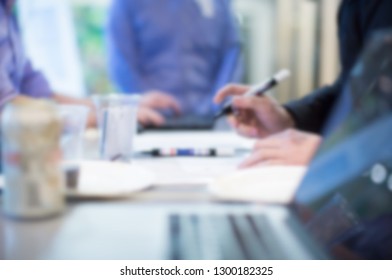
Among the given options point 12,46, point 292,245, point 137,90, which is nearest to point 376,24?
point 292,245

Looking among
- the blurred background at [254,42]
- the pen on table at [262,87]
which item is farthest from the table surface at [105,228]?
the blurred background at [254,42]

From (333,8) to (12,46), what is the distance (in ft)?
5.39

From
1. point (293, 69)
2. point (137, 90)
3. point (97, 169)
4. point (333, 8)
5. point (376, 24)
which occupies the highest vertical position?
point (376, 24)

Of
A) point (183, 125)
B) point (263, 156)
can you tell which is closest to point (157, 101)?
point (183, 125)

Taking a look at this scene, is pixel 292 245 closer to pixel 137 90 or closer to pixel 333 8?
pixel 137 90

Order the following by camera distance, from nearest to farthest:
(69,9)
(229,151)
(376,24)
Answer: (376,24)
(229,151)
(69,9)

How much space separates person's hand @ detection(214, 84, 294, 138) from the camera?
982 millimetres

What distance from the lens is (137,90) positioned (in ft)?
5.42

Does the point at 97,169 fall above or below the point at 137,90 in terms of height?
above

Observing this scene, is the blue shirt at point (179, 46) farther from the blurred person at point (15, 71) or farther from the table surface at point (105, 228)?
the table surface at point (105, 228)

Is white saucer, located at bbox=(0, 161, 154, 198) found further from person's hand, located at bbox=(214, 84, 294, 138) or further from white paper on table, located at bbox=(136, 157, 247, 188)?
person's hand, located at bbox=(214, 84, 294, 138)

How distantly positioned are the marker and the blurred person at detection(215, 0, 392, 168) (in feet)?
0.33

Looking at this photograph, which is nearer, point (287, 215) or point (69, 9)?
point (287, 215)

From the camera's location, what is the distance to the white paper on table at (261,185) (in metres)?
0.53
